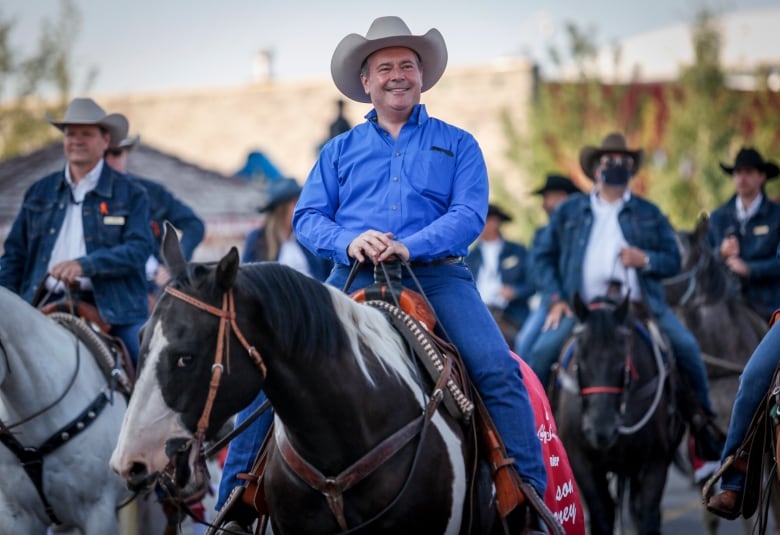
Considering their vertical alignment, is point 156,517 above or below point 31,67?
below

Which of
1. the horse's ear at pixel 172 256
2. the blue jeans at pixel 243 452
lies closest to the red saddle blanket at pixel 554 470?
the blue jeans at pixel 243 452

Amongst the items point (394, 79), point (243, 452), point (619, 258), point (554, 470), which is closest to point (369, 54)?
point (394, 79)

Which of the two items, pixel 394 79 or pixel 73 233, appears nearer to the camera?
pixel 394 79

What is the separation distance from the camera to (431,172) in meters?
6.01

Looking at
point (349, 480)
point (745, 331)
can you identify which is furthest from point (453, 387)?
point (745, 331)

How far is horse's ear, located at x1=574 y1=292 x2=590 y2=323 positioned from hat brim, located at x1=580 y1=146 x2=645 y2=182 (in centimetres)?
144

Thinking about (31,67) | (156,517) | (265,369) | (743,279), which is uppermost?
(31,67)

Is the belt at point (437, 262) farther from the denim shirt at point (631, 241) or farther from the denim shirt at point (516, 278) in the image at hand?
the denim shirt at point (516, 278)

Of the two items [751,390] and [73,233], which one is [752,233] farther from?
[73,233]

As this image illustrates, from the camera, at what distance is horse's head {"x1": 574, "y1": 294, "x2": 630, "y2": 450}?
916cm

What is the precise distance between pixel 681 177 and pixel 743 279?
54.2 feet

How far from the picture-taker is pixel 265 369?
5070mm

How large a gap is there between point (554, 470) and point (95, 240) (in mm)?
3320

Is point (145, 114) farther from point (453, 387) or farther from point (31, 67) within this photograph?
point (453, 387)
